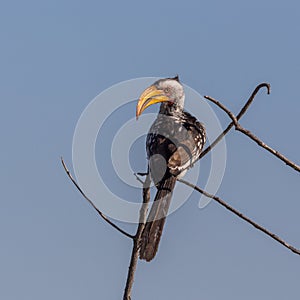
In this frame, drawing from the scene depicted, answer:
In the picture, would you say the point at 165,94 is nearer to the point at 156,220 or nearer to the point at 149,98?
the point at 149,98

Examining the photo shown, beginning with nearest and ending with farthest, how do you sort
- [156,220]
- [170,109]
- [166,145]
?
[156,220], [166,145], [170,109]

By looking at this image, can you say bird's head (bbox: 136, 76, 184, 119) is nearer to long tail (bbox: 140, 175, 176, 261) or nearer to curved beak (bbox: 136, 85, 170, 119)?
curved beak (bbox: 136, 85, 170, 119)

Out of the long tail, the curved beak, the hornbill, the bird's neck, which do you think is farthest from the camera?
the bird's neck

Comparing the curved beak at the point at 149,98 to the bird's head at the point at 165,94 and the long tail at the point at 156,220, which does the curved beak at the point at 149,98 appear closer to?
the bird's head at the point at 165,94

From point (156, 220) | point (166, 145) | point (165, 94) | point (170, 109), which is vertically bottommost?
point (156, 220)

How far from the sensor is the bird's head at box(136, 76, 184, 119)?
29.1 ft

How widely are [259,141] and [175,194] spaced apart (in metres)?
4.07

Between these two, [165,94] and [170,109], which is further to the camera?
[170,109]

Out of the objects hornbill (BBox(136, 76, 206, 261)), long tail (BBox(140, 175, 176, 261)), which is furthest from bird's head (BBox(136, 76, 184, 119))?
long tail (BBox(140, 175, 176, 261))

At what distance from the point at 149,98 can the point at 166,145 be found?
62 cm

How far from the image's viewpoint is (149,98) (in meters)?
9.02

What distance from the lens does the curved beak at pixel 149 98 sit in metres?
8.37

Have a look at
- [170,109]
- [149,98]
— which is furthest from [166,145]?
[170,109]

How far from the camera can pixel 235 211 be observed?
4.55m
